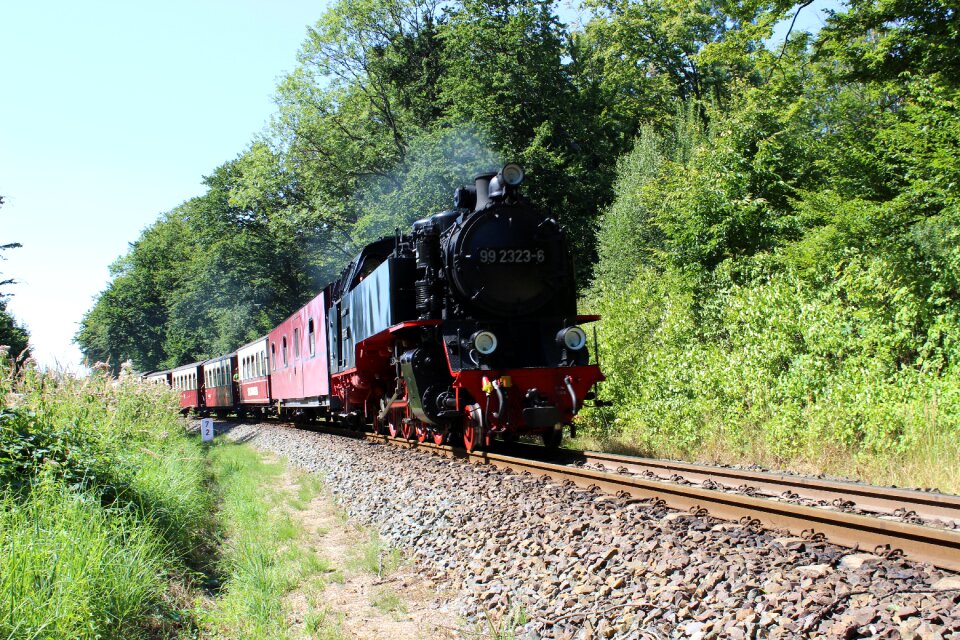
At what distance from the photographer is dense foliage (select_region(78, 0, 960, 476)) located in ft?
28.5

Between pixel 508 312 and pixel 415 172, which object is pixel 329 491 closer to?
pixel 508 312

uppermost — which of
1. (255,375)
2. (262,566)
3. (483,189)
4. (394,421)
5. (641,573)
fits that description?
(483,189)

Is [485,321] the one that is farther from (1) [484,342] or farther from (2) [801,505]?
(2) [801,505]

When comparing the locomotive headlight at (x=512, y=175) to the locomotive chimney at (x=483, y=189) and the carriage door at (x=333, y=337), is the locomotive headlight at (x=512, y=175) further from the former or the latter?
the carriage door at (x=333, y=337)

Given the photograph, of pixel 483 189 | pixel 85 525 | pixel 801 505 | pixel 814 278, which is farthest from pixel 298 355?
pixel 801 505

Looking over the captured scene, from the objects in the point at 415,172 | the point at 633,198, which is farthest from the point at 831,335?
the point at 415,172

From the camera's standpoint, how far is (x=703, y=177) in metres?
14.1

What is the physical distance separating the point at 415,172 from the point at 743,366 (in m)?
21.9

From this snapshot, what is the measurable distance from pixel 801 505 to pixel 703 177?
10289mm

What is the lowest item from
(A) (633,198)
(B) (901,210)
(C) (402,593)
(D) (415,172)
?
(C) (402,593)

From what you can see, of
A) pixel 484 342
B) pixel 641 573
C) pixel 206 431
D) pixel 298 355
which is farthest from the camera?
pixel 298 355

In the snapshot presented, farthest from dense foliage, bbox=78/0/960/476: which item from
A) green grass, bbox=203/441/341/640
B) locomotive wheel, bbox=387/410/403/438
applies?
green grass, bbox=203/441/341/640

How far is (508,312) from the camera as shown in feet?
31.7

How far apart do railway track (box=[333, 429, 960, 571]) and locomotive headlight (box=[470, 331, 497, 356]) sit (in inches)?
57.3
